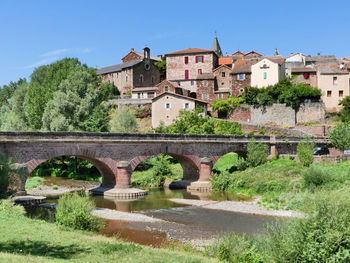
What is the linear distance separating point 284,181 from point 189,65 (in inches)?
1696

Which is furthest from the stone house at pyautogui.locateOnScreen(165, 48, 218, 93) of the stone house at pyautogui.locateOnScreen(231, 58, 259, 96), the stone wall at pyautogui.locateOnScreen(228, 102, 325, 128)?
the stone wall at pyautogui.locateOnScreen(228, 102, 325, 128)

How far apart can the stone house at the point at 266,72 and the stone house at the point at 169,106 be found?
9727 mm

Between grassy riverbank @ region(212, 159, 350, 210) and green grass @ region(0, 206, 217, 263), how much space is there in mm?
12543

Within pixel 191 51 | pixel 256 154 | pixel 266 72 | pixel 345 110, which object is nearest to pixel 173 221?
pixel 256 154

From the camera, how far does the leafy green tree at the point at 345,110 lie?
176 ft

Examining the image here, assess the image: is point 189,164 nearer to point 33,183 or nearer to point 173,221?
point 33,183

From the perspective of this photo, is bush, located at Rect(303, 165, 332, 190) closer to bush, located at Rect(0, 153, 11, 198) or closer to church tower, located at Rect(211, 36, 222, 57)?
bush, located at Rect(0, 153, 11, 198)

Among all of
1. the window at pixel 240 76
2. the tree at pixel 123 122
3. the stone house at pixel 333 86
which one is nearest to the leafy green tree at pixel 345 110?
the stone house at pixel 333 86

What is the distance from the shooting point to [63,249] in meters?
12.5

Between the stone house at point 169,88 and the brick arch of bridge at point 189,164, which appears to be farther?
the stone house at point 169,88

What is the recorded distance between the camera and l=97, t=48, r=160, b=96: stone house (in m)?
76.6

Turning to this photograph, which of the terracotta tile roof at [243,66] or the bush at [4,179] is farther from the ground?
the terracotta tile roof at [243,66]

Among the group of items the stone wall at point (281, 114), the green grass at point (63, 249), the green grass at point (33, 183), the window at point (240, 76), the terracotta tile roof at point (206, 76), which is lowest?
the green grass at point (33, 183)

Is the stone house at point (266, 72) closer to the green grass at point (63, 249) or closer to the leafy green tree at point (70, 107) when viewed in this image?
the leafy green tree at point (70, 107)
